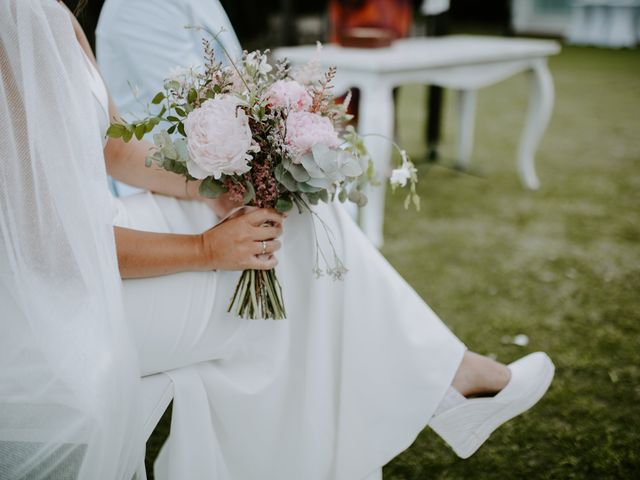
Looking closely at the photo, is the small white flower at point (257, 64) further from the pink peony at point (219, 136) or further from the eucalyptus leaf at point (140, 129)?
the eucalyptus leaf at point (140, 129)

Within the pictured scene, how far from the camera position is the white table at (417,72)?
10.0ft

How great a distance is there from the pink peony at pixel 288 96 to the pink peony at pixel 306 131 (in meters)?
0.04

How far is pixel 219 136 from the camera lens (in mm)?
1146

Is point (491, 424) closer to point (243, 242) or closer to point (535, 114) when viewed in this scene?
point (243, 242)

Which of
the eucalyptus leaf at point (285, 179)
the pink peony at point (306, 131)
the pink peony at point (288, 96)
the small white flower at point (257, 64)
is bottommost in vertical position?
the eucalyptus leaf at point (285, 179)

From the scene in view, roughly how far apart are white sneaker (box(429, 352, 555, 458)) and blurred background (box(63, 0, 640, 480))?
0.71ft

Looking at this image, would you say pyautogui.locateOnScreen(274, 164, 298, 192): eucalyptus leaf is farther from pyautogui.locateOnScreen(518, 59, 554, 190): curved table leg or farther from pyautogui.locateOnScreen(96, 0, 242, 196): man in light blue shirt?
pyautogui.locateOnScreen(518, 59, 554, 190): curved table leg

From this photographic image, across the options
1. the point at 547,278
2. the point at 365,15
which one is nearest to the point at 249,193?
the point at 547,278

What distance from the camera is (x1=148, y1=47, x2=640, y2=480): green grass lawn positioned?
70.8 inches

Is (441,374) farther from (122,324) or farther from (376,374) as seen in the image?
(122,324)

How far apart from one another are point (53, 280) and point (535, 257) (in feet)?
8.43

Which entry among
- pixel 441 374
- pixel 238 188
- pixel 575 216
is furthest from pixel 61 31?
pixel 575 216

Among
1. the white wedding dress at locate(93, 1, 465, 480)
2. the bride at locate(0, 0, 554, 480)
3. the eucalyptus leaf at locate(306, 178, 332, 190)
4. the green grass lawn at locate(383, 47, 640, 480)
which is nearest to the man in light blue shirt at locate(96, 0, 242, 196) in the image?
the bride at locate(0, 0, 554, 480)

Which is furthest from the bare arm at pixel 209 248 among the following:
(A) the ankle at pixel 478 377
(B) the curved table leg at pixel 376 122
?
(B) the curved table leg at pixel 376 122
